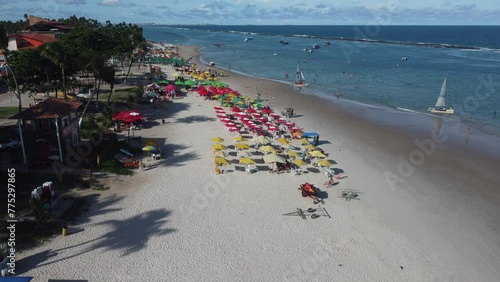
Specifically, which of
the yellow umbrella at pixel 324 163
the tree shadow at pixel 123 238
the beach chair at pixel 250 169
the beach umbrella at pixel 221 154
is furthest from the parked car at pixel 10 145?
the yellow umbrella at pixel 324 163

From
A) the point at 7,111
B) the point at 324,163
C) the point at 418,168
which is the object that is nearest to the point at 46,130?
the point at 7,111

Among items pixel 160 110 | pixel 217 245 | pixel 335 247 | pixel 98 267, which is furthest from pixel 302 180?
pixel 160 110

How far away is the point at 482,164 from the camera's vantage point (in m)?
26.9

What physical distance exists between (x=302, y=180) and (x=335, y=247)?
712 centimetres

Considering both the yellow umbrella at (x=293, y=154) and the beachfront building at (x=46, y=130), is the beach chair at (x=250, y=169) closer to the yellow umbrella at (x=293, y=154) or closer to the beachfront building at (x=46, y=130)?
the yellow umbrella at (x=293, y=154)

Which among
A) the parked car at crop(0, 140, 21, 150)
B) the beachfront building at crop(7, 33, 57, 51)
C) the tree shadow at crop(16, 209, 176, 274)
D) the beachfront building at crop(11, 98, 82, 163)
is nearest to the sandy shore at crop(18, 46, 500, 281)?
the tree shadow at crop(16, 209, 176, 274)

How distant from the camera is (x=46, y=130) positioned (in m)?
21.8

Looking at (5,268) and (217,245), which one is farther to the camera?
(217,245)

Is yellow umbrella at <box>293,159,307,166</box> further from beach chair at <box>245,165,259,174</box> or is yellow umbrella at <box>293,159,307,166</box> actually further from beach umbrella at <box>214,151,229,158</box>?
beach umbrella at <box>214,151,229,158</box>

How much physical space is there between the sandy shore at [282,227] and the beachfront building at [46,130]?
5.28 m

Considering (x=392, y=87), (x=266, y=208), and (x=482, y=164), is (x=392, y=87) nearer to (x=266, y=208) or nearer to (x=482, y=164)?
(x=482, y=164)

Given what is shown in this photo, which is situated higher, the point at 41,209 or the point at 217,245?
the point at 41,209

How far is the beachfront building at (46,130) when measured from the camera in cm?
2108

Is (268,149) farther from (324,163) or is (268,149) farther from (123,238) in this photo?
(123,238)
